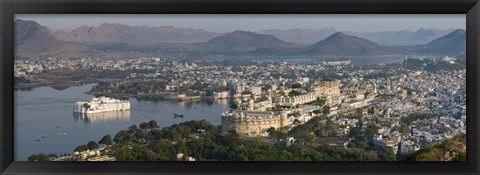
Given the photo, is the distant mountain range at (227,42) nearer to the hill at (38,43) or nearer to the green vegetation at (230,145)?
the hill at (38,43)

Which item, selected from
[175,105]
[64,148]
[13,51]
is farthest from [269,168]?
[13,51]

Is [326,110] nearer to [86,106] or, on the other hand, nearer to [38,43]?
[86,106]

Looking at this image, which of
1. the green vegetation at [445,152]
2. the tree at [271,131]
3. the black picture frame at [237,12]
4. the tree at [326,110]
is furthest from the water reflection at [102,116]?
the green vegetation at [445,152]

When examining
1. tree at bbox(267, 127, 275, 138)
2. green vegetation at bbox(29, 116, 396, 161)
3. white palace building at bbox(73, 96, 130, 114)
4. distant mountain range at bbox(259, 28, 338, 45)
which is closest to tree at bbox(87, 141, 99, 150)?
green vegetation at bbox(29, 116, 396, 161)

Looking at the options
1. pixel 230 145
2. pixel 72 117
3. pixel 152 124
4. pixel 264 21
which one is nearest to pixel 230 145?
pixel 230 145

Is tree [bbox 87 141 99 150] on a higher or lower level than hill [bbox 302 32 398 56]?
lower

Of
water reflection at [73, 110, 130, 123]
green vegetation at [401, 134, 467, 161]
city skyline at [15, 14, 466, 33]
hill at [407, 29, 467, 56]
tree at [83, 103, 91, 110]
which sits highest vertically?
city skyline at [15, 14, 466, 33]

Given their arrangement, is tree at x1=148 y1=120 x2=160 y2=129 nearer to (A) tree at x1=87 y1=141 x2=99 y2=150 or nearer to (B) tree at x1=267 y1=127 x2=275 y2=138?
(A) tree at x1=87 y1=141 x2=99 y2=150
